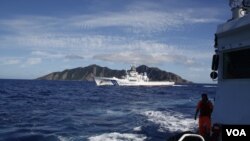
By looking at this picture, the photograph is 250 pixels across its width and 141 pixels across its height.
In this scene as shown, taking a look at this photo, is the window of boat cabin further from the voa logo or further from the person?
the person

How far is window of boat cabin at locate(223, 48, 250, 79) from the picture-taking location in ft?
27.9

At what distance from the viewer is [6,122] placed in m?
22.8

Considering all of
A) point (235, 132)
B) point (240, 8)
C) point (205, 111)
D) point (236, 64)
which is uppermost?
point (240, 8)

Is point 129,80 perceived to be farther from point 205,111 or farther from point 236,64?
point 236,64

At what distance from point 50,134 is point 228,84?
11.6m

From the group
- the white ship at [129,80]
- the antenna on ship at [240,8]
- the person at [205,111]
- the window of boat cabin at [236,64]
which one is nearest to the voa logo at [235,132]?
the window of boat cabin at [236,64]

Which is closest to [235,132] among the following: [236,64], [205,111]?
[236,64]

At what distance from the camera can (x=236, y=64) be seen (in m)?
8.97

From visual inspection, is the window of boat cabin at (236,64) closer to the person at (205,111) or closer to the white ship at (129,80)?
the person at (205,111)

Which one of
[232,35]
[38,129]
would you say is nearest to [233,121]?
[232,35]

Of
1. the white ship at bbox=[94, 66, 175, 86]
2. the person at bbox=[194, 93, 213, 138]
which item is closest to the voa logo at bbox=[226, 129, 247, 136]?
the person at bbox=[194, 93, 213, 138]

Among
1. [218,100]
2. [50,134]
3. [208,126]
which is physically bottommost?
[50,134]

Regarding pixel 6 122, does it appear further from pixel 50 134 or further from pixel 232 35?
pixel 232 35

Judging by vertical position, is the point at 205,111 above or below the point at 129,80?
below
